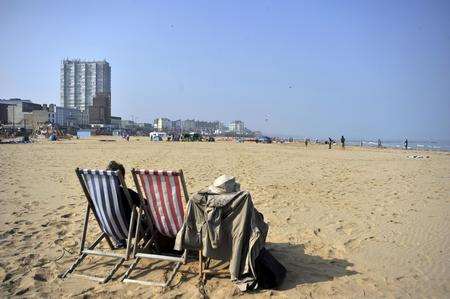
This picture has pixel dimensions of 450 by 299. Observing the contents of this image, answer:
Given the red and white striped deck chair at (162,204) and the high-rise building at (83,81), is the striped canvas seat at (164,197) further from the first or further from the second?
A: the high-rise building at (83,81)

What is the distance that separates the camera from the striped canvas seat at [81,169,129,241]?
3799 mm

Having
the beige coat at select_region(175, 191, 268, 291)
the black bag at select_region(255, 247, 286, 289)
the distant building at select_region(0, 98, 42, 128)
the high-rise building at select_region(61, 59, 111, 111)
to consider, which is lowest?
the black bag at select_region(255, 247, 286, 289)

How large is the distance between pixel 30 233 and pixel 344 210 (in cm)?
521

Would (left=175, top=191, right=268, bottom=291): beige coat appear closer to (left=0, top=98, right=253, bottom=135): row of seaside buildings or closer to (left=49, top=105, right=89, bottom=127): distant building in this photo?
(left=0, top=98, right=253, bottom=135): row of seaside buildings

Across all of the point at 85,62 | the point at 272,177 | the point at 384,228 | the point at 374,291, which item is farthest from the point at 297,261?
the point at 85,62

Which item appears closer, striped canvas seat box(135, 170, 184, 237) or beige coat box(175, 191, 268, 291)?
beige coat box(175, 191, 268, 291)

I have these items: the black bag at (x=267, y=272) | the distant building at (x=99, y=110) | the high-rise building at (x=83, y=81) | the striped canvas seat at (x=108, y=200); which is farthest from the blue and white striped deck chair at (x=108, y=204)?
the high-rise building at (x=83, y=81)

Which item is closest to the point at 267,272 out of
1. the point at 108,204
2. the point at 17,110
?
the point at 108,204

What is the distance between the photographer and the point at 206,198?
3631 millimetres

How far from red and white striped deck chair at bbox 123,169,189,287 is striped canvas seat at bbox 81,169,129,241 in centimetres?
20

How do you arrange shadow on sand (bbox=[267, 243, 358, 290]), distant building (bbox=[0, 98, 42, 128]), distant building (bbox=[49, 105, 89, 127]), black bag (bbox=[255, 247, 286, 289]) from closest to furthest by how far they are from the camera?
black bag (bbox=[255, 247, 286, 289])
shadow on sand (bbox=[267, 243, 358, 290])
distant building (bbox=[0, 98, 42, 128])
distant building (bbox=[49, 105, 89, 127])

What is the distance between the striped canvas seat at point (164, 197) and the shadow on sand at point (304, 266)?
1276 millimetres

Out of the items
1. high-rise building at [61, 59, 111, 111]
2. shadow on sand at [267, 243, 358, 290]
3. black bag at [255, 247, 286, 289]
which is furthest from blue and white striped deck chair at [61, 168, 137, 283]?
high-rise building at [61, 59, 111, 111]

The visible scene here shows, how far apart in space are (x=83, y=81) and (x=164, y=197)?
167852mm
